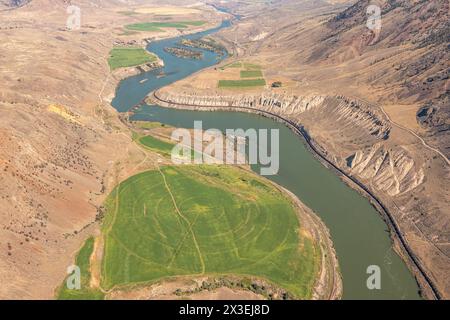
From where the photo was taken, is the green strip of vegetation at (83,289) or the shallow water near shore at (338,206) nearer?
the green strip of vegetation at (83,289)

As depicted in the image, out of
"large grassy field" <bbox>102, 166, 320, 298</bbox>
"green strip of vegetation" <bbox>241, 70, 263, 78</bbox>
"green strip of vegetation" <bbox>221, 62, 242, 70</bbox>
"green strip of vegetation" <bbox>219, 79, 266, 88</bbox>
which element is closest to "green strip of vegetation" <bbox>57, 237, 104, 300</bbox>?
"large grassy field" <bbox>102, 166, 320, 298</bbox>

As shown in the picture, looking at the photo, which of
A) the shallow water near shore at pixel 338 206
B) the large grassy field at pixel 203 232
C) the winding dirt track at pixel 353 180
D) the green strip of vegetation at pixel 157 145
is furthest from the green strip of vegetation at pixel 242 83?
the large grassy field at pixel 203 232

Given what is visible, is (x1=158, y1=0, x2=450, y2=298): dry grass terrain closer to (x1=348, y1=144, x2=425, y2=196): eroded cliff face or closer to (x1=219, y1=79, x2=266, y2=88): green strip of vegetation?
(x1=348, y1=144, x2=425, y2=196): eroded cliff face

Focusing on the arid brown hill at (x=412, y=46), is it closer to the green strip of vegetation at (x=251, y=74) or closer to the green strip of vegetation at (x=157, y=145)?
the green strip of vegetation at (x=251, y=74)

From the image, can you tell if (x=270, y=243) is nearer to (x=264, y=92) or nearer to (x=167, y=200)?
(x=167, y=200)

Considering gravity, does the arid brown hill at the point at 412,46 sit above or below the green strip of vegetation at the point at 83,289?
above
